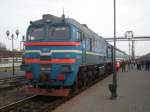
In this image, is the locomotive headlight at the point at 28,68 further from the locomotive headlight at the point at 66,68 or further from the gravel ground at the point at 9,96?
the locomotive headlight at the point at 66,68

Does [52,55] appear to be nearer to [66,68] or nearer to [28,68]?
[66,68]

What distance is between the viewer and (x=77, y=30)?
1409 centimetres

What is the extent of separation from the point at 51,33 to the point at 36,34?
2.69 ft

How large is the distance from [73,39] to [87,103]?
3074 mm

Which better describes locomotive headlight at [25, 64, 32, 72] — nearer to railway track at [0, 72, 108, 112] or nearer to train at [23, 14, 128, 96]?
train at [23, 14, 128, 96]

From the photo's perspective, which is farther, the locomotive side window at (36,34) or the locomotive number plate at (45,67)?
the locomotive side window at (36,34)

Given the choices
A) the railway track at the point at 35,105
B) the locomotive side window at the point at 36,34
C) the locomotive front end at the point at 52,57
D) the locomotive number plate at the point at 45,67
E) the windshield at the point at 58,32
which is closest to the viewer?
the railway track at the point at 35,105

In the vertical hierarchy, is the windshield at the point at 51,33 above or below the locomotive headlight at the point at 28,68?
above

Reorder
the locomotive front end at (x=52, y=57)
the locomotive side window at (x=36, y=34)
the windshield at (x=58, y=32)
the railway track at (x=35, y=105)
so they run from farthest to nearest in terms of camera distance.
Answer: the locomotive side window at (x=36, y=34) → the windshield at (x=58, y=32) → the locomotive front end at (x=52, y=57) → the railway track at (x=35, y=105)

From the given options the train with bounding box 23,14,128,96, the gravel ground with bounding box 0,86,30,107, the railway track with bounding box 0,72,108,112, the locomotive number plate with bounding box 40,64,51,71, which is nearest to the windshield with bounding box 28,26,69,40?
the train with bounding box 23,14,128,96

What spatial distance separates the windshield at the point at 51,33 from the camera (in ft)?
43.4

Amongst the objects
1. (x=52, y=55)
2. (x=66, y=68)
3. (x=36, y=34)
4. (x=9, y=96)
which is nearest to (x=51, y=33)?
(x=36, y=34)

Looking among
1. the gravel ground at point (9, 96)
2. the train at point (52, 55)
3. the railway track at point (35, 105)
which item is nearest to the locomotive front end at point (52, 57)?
the train at point (52, 55)

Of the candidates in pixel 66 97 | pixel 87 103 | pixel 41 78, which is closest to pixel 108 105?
pixel 87 103
